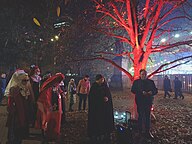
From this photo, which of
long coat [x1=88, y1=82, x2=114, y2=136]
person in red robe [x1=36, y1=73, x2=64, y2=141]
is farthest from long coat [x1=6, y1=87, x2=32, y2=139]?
long coat [x1=88, y1=82, x2=114, y2=136]

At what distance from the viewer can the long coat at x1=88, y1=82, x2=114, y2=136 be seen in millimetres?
5703

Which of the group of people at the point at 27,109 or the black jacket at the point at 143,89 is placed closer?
the group of people at the point at 27,109

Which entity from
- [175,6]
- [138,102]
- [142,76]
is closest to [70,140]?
[138,102]

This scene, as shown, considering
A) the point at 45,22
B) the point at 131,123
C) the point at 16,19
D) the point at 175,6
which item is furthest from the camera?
the point at 16,19

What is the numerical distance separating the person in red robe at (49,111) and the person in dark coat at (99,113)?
3.10ft

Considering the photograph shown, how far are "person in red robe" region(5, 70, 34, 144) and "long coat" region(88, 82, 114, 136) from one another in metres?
1.71

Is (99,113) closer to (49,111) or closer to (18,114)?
(49,111)

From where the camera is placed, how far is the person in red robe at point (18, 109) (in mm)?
4699

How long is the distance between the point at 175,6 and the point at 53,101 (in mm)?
5670

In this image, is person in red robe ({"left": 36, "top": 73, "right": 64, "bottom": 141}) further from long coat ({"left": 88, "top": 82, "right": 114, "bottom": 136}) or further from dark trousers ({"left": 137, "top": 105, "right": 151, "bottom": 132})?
dark trousers ({"left": 137, "top": 105, "right": 151, "bottom": 132})

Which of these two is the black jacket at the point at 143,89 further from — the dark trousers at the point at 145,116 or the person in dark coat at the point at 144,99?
the dark trousers at the point at 145,116

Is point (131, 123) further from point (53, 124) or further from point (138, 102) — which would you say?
point (53, 124)

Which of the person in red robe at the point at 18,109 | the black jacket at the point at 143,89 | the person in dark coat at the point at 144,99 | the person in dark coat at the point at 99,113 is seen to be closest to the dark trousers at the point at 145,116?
the person in dark coat at the point at 144,99

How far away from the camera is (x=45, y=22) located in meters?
15.7
